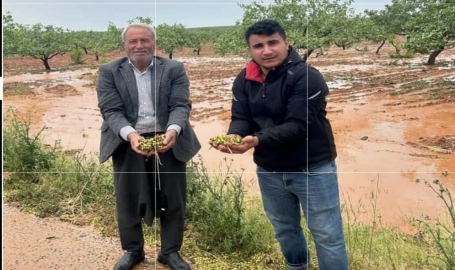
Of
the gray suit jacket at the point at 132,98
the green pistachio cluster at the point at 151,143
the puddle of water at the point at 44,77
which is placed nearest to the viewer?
the green pistachio cluster at the point at 151,143

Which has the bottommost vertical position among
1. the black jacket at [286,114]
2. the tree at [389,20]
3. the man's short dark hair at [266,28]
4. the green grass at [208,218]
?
the green grass at [208,218]

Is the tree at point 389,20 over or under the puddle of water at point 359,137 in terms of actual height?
over

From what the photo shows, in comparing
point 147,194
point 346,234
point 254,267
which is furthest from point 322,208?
point 346,234

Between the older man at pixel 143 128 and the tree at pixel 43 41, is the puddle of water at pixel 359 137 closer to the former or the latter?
the older man at pixel 143 128

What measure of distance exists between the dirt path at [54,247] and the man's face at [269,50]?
4.10ft

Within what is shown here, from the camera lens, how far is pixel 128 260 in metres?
2.27

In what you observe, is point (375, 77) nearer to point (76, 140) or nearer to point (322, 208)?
point (76, 140)

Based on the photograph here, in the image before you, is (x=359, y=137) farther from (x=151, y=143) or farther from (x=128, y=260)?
(x=151, y=143)

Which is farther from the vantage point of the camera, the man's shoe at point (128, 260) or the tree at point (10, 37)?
the tree at point (10, 37)

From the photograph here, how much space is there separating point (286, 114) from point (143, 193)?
0.84 meters

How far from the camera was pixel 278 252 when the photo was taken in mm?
2459

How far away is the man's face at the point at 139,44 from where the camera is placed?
199 cm

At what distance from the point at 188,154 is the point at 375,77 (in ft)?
44.7

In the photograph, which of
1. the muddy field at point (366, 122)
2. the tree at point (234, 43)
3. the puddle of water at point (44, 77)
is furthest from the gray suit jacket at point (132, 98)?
the puddle of water at point (44, 77)
